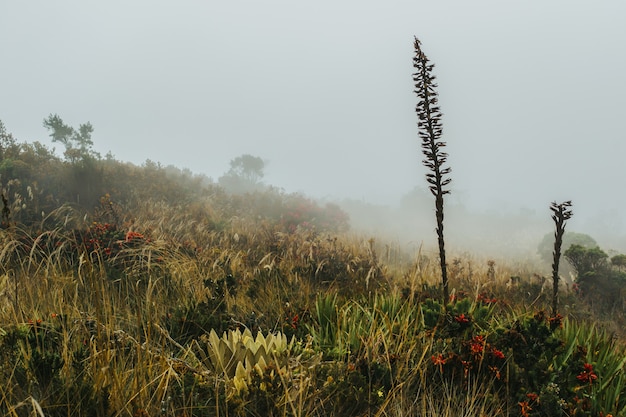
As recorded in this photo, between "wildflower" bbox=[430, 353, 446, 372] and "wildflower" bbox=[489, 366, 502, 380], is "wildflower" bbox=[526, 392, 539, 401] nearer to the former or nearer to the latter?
"wildflower" bbox=[489, 366, 502, 380]

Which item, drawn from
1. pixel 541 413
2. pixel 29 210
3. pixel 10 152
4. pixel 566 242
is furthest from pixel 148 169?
pixel 566 242

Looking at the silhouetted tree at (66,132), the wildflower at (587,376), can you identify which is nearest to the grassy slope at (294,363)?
the wildflower at (587,376)

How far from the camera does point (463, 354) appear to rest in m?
3.13

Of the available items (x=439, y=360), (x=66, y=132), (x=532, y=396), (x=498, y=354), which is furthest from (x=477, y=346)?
(x=66, y=132)

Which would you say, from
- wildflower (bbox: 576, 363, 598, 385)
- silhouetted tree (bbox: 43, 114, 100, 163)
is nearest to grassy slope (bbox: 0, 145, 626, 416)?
wildflower (bbox: 576, 363, 598, 385)

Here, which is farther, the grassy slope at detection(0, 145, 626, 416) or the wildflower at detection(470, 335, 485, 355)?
the wildflower at detection(470, 335, 485, 355)

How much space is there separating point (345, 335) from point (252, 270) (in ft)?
11.0

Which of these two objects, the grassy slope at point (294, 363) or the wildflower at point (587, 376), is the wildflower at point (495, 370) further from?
the wildflower at point (587, 376)

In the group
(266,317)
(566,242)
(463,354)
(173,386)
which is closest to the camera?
(173,386)

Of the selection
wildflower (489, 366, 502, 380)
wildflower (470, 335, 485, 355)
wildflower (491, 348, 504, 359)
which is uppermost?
wildflower (470, 335, 485, 355)

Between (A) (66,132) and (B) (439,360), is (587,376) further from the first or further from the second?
(A) (66,132)

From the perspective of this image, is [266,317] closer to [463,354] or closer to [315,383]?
[315,383]

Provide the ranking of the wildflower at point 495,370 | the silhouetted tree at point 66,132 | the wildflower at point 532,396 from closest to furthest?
1. the wildflower at point 532,396
2. the wildflower at point 495,370
3. the silhouetted tree at point 66,132

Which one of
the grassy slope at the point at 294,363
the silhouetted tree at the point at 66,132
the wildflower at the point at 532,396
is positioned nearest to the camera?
the grassy slope at the point at 294,363
